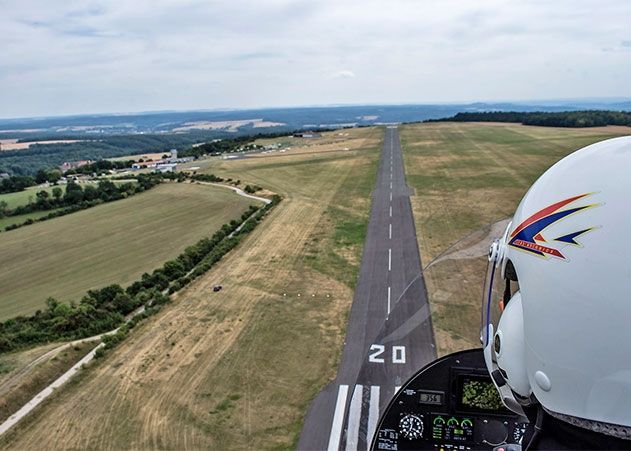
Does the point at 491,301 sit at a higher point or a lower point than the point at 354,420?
higher

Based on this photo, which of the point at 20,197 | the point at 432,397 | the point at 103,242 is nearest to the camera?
the point at 432,397

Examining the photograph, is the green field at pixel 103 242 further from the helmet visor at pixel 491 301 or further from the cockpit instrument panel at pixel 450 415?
the helmet visor at pixel 491 301

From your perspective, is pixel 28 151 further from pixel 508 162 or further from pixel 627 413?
pixel 627 413

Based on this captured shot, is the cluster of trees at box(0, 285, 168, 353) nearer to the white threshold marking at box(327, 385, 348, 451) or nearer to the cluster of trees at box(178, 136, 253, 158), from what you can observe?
the white threshold marking at box(327, 385, 348, 451)

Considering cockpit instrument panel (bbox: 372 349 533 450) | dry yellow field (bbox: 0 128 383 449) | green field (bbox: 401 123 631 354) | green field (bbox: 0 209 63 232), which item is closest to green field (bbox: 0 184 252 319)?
green field (bbox: 0 209 63 232)

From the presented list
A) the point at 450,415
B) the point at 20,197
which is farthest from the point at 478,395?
the point at 20,197

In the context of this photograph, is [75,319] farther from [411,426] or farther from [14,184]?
[14,184]

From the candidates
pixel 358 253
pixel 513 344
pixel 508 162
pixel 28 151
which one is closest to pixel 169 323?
pixel 358 253
